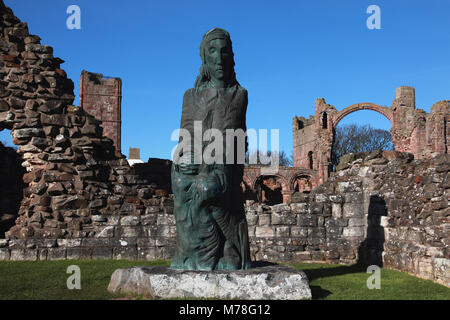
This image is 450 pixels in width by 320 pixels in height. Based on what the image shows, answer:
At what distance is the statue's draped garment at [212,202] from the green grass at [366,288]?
1.12 metres

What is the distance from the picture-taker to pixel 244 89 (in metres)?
5.86

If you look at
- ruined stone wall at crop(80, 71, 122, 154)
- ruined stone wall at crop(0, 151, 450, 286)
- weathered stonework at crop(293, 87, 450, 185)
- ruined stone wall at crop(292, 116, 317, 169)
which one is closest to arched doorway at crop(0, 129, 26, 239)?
ruined stone wall at crop(0, 151, 450, 286)

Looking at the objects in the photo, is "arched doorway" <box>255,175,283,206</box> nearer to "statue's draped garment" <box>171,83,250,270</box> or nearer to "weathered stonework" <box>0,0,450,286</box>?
"weathered stonework" <box>0,0,450,286</box>

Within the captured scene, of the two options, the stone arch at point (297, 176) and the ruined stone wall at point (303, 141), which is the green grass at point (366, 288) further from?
the ruined stone wall at point (303, 141)

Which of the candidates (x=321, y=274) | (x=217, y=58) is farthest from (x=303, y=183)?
(x=217, y=58)

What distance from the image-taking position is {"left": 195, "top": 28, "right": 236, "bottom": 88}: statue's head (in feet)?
18.7

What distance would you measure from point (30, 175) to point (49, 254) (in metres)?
2.12

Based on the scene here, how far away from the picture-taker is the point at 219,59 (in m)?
5.69

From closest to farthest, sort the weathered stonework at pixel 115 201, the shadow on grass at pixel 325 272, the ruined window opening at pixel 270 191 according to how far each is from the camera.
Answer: the shadow on grass at pixel 325 272 → the weathered stonework at pixel 115 201 → the ruined window opening at pixel 270 191

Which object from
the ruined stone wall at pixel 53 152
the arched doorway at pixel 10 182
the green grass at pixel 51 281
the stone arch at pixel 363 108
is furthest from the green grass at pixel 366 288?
the stone arch at pixel 363 108

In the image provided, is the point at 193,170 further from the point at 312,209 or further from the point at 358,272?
the point at 312,209

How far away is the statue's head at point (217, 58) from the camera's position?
18.7ft

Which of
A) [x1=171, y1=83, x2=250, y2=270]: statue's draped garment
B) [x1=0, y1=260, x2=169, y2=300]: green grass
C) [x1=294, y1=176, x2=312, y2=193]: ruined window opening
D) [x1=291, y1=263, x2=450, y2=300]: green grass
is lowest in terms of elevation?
[x1=291, y1=263, x2=450, y2=300]: green grass
